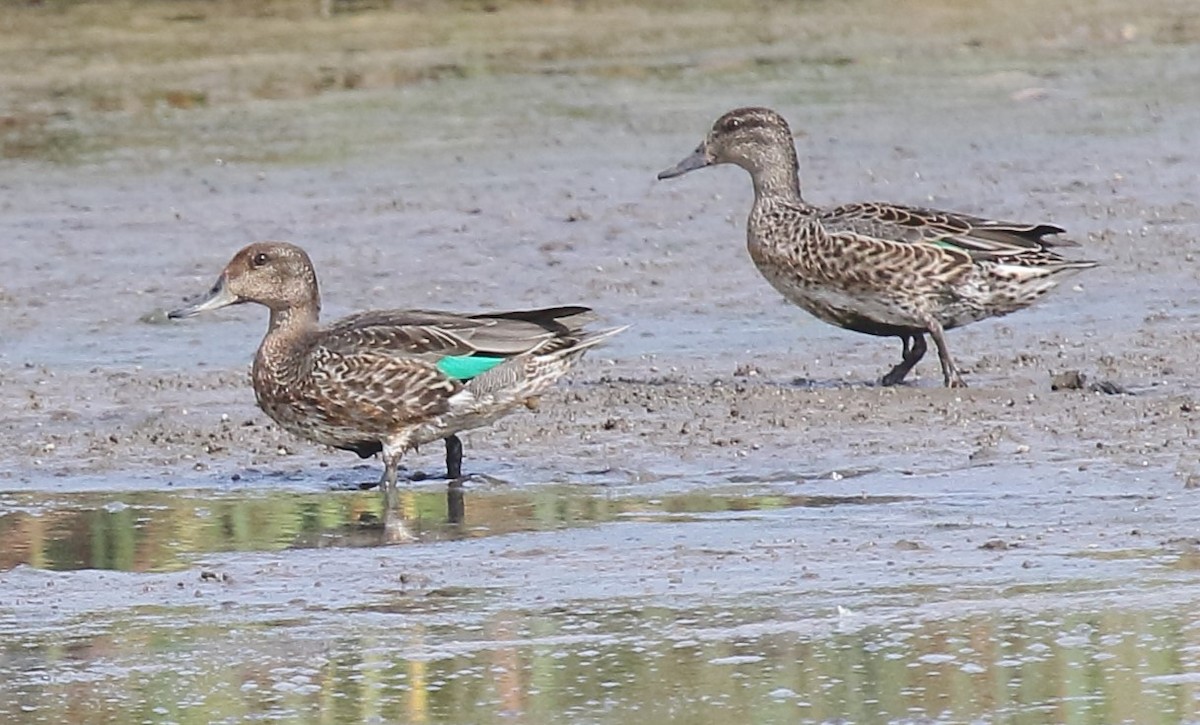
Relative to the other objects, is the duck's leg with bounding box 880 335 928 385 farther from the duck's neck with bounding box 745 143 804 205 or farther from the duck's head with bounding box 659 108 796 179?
the duck's head with bounding box 659 108 796 179

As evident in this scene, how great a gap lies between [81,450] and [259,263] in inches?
36.2

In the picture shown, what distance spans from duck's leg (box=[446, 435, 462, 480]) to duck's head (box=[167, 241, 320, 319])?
2.48 feet

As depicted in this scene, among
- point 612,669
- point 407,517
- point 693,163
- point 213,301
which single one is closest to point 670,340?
point 693,163

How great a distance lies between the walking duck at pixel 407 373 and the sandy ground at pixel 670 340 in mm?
262

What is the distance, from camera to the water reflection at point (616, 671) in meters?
5.71

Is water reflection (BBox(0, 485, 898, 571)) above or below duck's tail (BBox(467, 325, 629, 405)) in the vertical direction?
below

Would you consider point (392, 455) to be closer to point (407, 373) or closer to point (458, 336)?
point (407, 373)

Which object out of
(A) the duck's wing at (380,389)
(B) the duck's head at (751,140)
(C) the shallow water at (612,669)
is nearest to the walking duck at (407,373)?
(A) the duck's wing at (380,389)

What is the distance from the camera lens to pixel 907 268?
10.1m

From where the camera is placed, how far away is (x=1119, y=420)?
9.05 metres

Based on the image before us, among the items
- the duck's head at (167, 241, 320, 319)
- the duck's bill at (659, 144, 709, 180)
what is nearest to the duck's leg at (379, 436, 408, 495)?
the duck's head at (167, 241, 320, 319)

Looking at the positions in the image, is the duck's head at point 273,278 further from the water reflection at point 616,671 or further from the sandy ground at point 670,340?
the water reflection at point 616,671

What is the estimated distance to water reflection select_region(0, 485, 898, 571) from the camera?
7762mm

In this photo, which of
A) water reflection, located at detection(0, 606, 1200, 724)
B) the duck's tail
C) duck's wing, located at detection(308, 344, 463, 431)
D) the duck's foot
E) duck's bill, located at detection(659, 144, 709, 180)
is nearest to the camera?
water reflection, located at detection(0, 606, 1200, 724)
